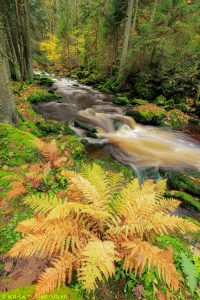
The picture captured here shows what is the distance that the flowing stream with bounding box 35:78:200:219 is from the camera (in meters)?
7.18

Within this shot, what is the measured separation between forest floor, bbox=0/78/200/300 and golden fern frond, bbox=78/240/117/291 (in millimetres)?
481

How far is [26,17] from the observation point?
12.7 metres

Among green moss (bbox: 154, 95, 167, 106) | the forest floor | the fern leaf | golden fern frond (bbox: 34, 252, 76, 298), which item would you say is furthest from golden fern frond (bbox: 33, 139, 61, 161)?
green moss (bbox: 154, 95, 167, 106)

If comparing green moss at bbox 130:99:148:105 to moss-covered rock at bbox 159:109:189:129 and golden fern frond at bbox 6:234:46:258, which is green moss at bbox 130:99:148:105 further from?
golden fern frond at bbox 6:234:46:258

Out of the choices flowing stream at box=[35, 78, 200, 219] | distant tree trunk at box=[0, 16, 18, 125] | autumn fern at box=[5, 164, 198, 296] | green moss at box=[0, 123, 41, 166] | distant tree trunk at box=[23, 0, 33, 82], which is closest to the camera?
autumn fern at box=[5, 164, 198, 296]

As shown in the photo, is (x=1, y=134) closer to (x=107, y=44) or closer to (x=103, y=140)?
(x=103, y=140)

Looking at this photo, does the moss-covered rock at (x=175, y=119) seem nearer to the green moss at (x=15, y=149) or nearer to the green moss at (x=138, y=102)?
the green moss at (x=138, y=102)

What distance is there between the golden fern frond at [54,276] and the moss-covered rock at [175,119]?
9773 millimetres

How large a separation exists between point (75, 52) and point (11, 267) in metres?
33.4

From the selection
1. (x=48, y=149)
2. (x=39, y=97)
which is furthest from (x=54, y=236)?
(x=39, y=97)

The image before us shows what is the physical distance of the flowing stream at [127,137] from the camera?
23.5 ft

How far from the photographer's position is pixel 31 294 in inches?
75.6

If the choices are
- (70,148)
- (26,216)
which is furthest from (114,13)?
(26,216)

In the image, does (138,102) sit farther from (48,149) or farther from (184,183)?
(48,149)
